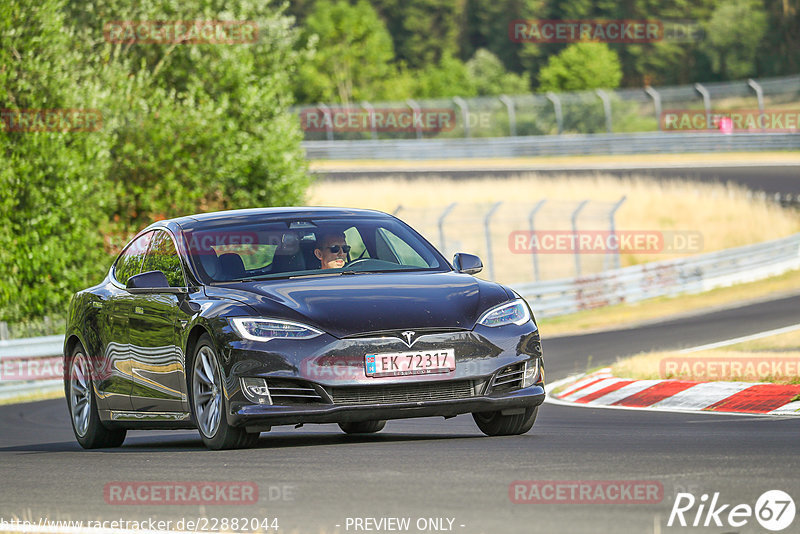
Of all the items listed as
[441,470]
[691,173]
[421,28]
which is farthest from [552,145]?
[421,28]

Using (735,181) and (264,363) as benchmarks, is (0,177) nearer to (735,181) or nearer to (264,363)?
(264,363)

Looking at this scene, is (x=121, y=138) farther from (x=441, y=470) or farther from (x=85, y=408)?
(x=441, y=470)

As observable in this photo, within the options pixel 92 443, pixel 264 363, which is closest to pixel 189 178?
pixel 92 443

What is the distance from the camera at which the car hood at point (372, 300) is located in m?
8.29

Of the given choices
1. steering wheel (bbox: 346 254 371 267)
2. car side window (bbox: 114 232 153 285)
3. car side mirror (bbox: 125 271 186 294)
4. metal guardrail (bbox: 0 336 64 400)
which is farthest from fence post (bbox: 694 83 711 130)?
car side mirror (bbox: 125 271 186 294)

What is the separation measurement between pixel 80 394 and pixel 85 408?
0.58 ft

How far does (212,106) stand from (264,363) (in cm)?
2260

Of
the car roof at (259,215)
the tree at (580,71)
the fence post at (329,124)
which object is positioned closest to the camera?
the car roof at (259,215)

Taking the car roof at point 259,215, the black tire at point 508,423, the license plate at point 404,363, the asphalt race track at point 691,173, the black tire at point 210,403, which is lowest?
the asphalt race track at point 691,173

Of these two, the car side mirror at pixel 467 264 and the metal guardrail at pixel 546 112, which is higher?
the car side mirror at pixel 467 264

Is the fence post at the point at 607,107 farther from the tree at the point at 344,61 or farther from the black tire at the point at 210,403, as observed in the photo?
the black tire at the point at 210,403

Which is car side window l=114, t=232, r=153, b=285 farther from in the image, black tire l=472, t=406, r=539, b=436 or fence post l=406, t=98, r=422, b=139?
fence post l=406, t=98, r=422, b=139

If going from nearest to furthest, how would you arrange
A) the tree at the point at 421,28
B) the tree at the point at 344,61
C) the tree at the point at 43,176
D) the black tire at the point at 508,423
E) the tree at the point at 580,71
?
the black tire at the point at 508,423
the tree at the point at 43,176
the tree at the point at 580,71
the tree at the point at 344,61
the tree at the point at 421,28

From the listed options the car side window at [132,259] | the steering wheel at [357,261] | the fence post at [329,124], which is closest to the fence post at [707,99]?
the fence post at [329,124]
